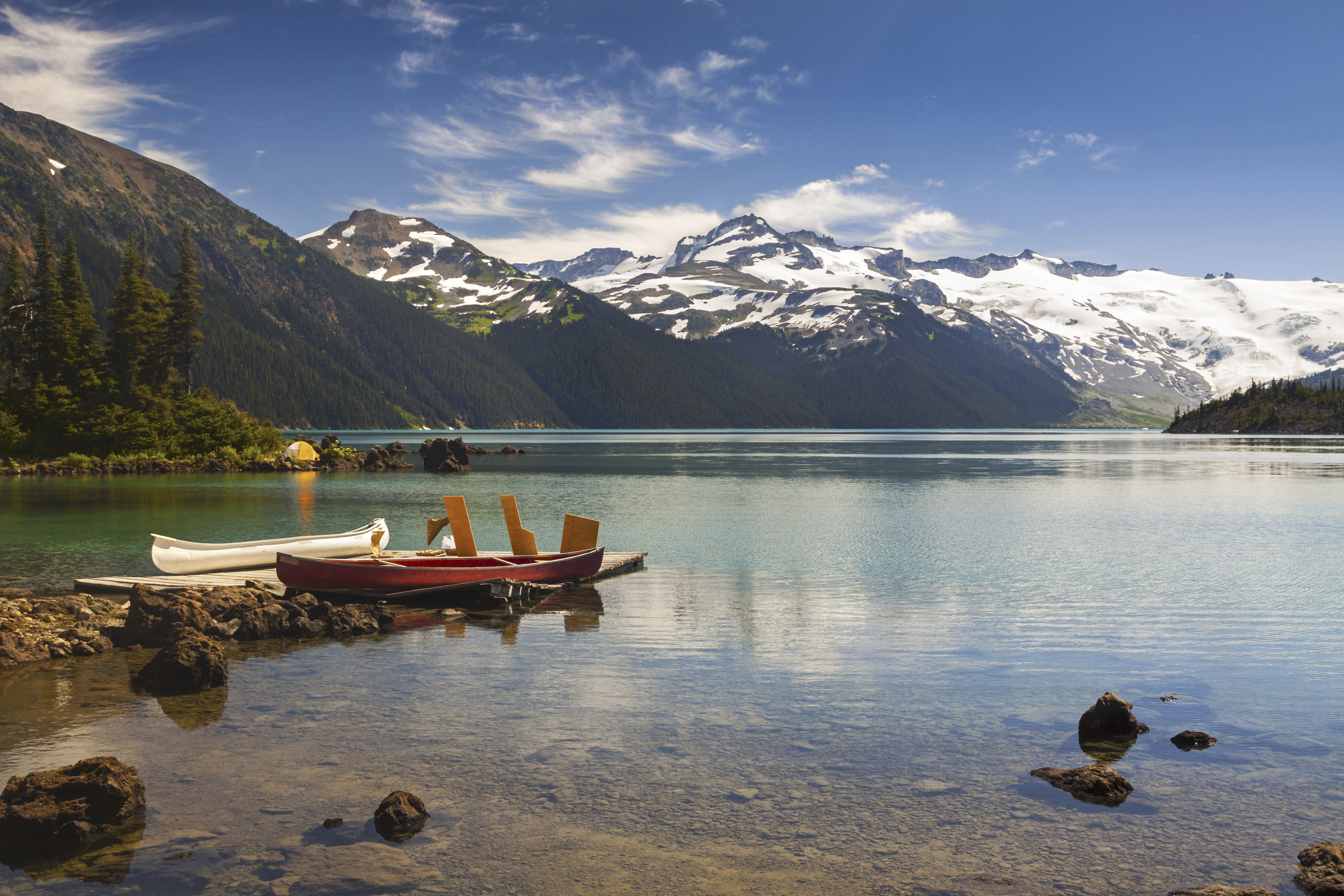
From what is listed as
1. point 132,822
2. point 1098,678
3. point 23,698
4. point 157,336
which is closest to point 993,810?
point 1098,678

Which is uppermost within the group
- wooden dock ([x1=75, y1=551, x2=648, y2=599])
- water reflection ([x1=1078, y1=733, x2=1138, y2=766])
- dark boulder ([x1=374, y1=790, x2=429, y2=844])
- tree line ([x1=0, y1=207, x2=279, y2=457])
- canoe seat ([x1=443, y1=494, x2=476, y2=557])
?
tree line ([x1=0, y1=207, x2=279, y2=457])

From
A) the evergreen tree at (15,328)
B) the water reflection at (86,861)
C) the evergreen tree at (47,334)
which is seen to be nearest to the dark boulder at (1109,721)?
the water reflection at (86,861)

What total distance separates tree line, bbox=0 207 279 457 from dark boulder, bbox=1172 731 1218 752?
109355mm

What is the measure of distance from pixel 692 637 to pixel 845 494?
54.7 metres

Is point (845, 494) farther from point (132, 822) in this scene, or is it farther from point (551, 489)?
point (132, 822)

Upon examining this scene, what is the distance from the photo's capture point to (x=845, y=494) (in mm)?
78312

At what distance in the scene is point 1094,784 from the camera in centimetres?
1400

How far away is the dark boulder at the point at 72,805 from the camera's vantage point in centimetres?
1229

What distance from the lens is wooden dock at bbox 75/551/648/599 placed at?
102 feet

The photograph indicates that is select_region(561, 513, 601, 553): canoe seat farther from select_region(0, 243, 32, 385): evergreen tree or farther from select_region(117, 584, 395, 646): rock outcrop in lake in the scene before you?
select_region(0, 243, 32, 385): evergreen tree

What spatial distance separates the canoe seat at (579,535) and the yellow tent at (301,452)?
3620 inches

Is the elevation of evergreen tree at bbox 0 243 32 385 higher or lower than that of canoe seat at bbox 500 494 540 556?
higher

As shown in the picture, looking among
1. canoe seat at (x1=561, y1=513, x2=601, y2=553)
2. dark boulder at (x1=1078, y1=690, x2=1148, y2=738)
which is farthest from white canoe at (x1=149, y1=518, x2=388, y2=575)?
dark boulder at (x1=1078, y1=690, x2=1148, y2=738)

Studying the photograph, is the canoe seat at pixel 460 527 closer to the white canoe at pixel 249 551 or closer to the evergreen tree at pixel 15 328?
the white canoe at pixel 249 551
